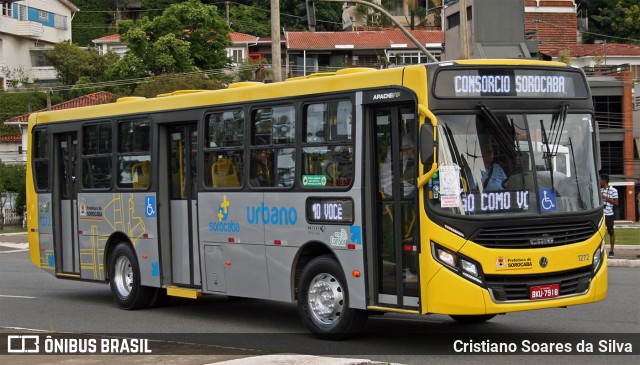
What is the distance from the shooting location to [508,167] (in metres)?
11.0

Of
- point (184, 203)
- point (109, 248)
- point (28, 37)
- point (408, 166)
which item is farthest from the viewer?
point (28, 37)

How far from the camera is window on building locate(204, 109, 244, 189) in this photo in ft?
45.6

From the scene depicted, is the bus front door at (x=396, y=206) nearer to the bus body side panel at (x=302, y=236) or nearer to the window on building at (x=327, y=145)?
the bus body side panel at (x=302, y=236)

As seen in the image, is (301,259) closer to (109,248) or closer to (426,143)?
(426,143)

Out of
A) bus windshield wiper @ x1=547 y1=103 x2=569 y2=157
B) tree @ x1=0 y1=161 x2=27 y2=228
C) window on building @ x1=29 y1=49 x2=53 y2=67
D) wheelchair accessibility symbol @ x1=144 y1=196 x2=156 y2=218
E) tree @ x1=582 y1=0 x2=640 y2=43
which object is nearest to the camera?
bus windshield wiper @ x1=547 y1=103 x2=569 y2=157

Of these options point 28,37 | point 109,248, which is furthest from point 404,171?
point 28,37

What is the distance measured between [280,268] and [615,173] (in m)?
53.2

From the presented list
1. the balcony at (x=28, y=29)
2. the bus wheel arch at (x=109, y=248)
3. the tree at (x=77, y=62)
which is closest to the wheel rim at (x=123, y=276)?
the bus wheel arch at (x=109, y=248)

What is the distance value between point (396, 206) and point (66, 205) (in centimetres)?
863

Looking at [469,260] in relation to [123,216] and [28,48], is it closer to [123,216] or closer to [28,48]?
[123,216]

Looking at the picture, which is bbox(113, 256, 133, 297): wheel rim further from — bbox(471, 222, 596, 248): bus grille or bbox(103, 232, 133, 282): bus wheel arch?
bbox(471, 222, 596, 248): bus grille

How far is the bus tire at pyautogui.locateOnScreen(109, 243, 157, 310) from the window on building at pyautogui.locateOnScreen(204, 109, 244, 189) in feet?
8.42

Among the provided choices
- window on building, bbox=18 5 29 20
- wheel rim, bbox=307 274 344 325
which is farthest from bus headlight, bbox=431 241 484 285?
window on building, bbox=18 5 29 20

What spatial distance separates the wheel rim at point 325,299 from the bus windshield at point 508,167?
78.6 inches
